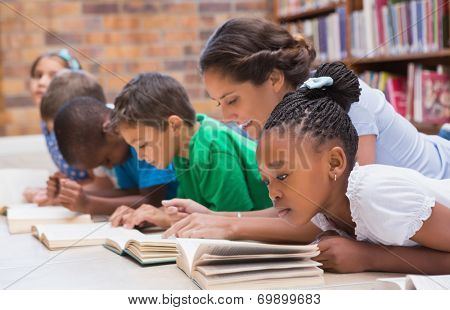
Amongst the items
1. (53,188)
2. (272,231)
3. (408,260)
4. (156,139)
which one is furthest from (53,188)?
(408,260)

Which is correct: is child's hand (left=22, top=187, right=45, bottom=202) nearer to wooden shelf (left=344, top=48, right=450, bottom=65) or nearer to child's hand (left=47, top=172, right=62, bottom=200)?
child's hand (left=47, top=172, right=62, bottom=200)

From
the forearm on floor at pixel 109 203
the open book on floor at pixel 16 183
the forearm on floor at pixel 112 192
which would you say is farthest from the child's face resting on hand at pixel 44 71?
the forearm on floor at pixel 109 203

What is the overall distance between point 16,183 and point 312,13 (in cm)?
207

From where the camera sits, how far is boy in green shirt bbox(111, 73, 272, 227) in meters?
1.54

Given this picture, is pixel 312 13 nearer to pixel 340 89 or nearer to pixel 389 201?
pixel 340 89

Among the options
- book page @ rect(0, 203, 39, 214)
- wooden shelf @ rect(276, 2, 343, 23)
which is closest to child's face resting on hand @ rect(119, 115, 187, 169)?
book page @ rect(0, 203, 39, 214)

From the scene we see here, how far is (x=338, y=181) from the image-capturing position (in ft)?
3.44

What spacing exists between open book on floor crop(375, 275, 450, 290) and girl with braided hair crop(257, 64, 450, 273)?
7cm

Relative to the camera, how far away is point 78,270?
3.59ft

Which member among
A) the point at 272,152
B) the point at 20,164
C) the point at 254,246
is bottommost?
the point at 20,164

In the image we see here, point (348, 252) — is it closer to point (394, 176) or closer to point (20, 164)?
point (394, 176)

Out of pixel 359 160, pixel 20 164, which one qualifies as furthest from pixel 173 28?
pixel 359 160
